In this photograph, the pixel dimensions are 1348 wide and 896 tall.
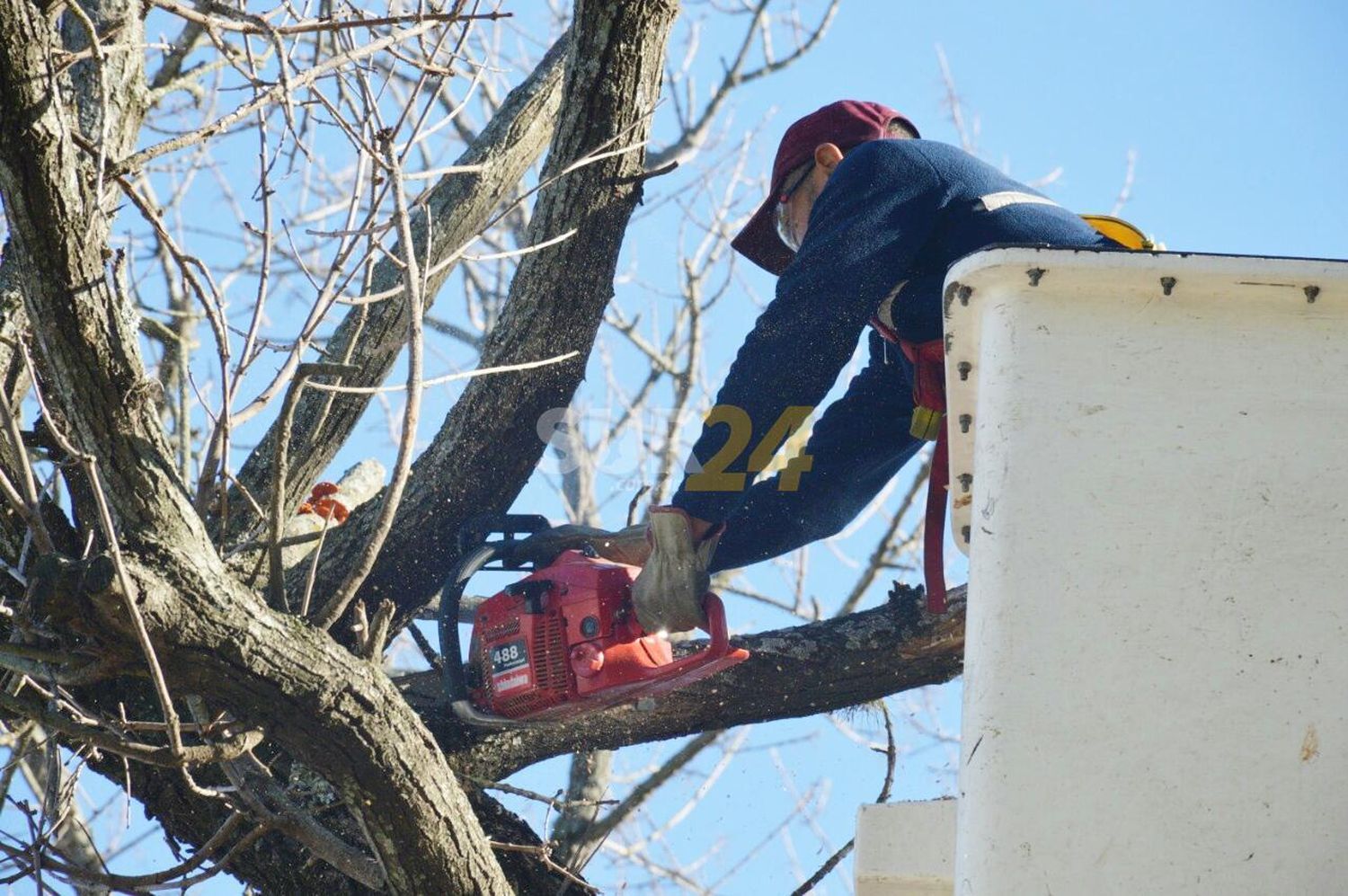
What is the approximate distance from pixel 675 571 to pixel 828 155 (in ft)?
3.53

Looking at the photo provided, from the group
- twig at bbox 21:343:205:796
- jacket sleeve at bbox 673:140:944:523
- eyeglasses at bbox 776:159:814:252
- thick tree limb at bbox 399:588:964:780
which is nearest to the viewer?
twig at bbox 21:343:205:796

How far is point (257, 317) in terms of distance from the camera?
2.52 metres

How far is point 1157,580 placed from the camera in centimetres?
189

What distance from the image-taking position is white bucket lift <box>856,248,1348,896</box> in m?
1.83

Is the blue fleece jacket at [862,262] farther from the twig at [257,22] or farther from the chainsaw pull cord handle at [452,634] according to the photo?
the twig at [257,22]

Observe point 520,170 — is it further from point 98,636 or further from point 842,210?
point 98,636

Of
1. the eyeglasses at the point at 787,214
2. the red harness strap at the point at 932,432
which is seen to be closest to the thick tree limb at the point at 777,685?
the red harness strap at the point at 932,432

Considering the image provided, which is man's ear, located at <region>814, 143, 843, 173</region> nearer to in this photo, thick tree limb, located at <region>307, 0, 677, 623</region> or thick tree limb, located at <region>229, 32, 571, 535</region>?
thick tree limb, located at <region>307, 0, 677, 623</region>

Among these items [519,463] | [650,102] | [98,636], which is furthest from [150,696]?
[650,102]

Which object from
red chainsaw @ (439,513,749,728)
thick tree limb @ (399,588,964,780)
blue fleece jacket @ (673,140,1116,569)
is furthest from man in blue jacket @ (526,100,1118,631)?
thick tree limb @ (399,588,964,780)

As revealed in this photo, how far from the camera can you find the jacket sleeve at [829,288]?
3.03 metres

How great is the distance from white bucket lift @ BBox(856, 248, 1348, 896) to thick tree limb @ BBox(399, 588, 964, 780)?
5.09 ft

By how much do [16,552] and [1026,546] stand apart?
6.41 feet

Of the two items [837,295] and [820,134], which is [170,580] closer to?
[837,295]
